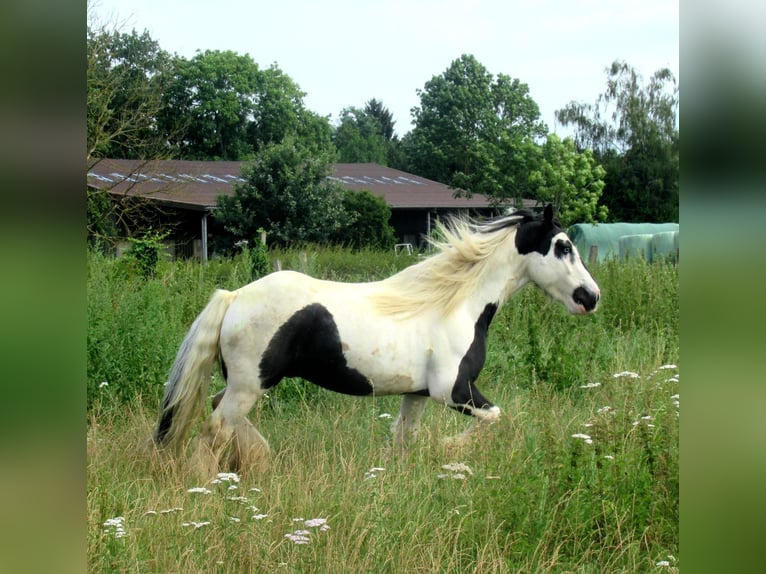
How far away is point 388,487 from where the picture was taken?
3.79 meters

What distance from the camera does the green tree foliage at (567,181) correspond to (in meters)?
31.8

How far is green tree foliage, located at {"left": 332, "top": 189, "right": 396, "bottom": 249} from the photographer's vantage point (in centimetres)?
2864

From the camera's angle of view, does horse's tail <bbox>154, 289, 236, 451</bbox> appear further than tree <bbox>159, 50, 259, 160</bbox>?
No

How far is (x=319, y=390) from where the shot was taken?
21.4ft

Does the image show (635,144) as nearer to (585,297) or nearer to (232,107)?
(232,107)

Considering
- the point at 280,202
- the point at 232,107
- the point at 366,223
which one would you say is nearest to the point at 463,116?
the point at 232,107

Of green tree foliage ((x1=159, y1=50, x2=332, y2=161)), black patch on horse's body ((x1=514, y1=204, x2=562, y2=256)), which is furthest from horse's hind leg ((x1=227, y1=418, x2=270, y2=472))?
green tree foliage ((x1=159, y1=50, x2=332, y2=161))

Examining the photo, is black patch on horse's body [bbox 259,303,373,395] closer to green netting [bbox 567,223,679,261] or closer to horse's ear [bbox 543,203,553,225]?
horse's ear [bbox 543,203,553,225]

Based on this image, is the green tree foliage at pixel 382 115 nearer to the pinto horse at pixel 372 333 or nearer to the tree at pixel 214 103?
the tree at pixel 214 103

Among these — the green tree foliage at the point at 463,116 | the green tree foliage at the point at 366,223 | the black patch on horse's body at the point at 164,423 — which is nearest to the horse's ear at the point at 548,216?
the black patch on horse's body at the point at 164,423

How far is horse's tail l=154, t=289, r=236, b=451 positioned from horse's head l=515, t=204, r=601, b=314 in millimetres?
1796

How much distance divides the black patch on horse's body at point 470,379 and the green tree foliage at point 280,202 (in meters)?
21.5
